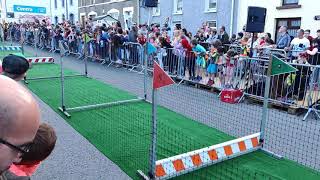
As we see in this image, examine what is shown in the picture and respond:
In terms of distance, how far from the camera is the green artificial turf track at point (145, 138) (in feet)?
15.8

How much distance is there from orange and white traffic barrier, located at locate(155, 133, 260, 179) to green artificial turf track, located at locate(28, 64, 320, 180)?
0.09m

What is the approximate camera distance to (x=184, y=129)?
668cm

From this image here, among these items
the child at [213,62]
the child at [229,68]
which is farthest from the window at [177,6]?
the child at [229,68]

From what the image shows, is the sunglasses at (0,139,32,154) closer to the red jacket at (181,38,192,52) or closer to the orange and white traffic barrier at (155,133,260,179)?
the orange and white traffic barrier at (155,133,260,179)

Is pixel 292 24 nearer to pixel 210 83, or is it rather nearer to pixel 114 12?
pixel 210 83

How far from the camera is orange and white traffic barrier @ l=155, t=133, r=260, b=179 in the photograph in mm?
4508

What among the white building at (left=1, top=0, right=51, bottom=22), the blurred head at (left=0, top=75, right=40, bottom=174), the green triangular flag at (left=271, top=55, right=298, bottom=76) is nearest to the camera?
the blurred head at (left=0, top=75, right=40, bottom=174)

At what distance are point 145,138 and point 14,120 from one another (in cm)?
510

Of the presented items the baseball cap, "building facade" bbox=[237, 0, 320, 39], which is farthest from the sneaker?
"building facade" bbox=[237, 0, 320, 39]

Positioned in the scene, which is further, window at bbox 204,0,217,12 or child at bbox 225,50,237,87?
window at bbox 204,0,217,12

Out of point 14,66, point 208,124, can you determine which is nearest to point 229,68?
point 208,124

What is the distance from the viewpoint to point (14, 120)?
41.4 inches

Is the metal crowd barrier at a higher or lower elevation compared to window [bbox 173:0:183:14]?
lower

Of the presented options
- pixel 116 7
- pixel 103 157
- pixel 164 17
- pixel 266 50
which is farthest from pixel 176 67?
pixel 116 7
